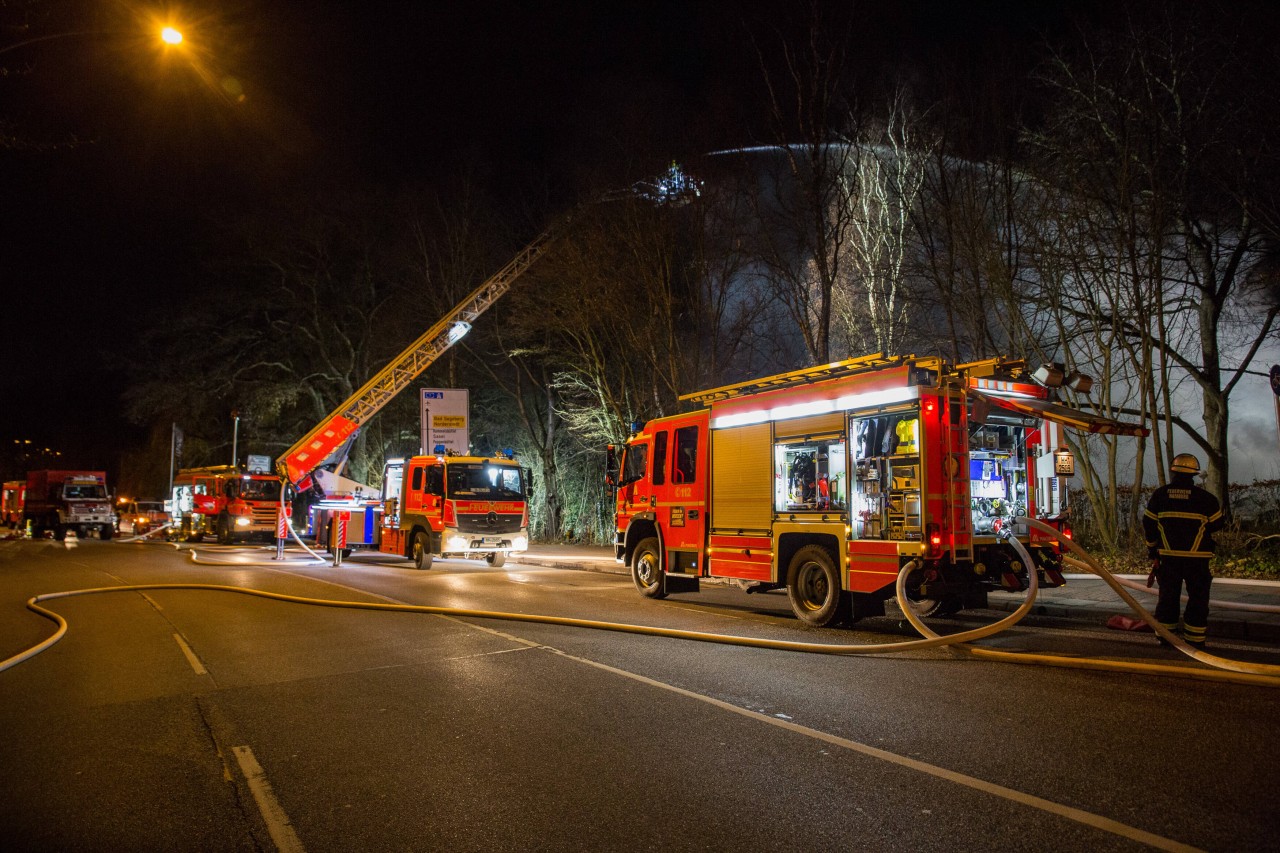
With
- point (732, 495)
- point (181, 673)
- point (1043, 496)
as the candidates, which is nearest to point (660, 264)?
point (732, 495)

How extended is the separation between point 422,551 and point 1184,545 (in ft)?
51.0

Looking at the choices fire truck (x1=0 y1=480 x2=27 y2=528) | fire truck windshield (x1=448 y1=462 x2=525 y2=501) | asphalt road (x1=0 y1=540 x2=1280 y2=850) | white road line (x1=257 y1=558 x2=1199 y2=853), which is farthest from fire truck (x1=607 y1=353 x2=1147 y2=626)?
fire truck (x1=0 y1=480 x2=27 y2=528)

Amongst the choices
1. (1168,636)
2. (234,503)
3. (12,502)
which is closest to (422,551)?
(234,503)

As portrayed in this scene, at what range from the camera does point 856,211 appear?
1997 cm

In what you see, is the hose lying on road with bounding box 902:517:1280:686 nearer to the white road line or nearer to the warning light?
the warning light

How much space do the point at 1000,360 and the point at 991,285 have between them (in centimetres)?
845

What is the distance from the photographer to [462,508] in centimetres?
1877

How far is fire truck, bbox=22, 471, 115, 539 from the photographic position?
33.8 m

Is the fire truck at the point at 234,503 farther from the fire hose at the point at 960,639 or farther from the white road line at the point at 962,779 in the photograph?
the white road line at the point at 962,779

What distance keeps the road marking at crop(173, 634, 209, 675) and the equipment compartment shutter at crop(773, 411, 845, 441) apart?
6988 mm

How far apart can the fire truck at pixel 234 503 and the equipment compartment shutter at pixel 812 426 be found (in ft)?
72.0

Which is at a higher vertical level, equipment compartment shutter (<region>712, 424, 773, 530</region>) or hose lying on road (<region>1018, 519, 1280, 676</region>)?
equipment compartment shutter (<region>712, 424, 773, 530</region>)

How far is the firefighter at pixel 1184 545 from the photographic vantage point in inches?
305

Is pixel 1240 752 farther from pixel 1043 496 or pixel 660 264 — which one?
pixel 660 264
